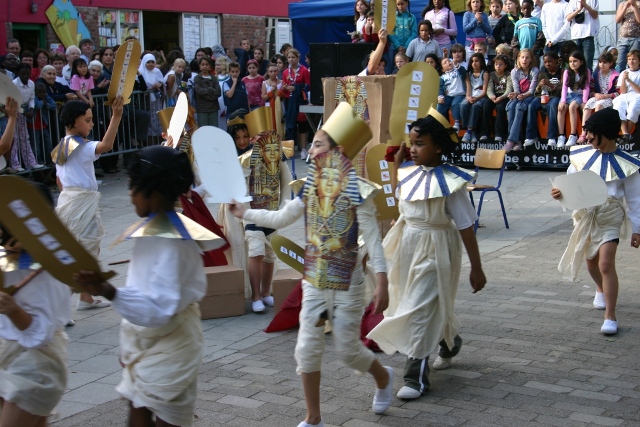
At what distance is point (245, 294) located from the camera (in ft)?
24.8

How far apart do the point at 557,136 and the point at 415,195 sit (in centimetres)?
948

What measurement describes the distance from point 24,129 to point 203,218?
258 inches

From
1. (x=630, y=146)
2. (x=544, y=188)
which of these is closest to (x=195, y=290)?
(x=544, y=188)

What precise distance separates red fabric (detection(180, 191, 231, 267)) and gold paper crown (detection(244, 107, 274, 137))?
2.43 ft

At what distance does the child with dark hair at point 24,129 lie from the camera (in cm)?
1276

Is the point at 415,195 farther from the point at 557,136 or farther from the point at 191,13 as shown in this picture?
the point at 191,13

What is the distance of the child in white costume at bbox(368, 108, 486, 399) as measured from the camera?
5102 mm

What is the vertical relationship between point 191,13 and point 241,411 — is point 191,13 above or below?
above

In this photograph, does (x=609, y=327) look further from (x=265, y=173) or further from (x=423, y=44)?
(x=423, y=44)

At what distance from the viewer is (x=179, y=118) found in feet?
22.8

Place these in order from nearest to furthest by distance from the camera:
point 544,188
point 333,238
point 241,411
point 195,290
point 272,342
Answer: point 195,290
point 333,238
point 241,411
point 272,342
point 544,188

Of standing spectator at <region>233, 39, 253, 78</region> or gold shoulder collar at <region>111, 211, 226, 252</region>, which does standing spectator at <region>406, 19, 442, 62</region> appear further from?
gold shoulder collar at <region>111, 211, 226, 252</region>

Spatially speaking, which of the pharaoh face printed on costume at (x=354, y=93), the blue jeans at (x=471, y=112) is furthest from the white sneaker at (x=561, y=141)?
the pharaoh face printed on costume at (x=354, y=93)

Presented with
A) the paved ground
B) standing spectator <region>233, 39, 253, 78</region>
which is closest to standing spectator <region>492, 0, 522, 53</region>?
standing spectator <region>233, 39, 253, 78</region>
